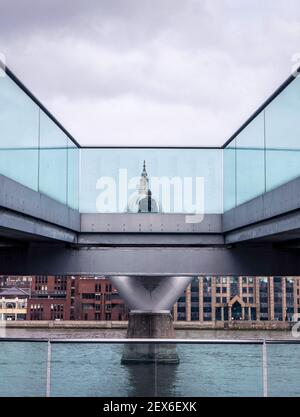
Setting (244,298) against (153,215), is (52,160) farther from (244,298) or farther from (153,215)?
(244,298)

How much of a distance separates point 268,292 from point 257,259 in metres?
122

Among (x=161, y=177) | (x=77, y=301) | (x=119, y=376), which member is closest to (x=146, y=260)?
(x=161, y=177)

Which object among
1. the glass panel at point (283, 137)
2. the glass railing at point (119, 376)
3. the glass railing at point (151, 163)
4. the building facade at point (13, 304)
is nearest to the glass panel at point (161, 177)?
the glass railing at point (151, 163)

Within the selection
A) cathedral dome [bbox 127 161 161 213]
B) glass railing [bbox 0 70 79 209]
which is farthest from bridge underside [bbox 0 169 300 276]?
glass railing [bbox 0 70 79 209]

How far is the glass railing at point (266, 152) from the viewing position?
1052 cm

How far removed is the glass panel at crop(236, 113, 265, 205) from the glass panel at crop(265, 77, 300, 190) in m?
0.51

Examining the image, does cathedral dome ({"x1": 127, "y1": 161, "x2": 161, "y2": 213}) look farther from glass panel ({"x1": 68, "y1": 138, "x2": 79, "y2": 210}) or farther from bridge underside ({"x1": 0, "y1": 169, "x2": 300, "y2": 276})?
glass panel ({"x1": 68, "y1": 138, "x2": 79, "y2": 210})

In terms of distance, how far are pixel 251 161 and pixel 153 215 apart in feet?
12.1

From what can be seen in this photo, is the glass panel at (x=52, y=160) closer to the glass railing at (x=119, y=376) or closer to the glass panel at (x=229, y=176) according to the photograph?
the glass panel at (x=229, y=176)

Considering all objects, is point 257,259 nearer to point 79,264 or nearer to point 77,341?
point 79,264

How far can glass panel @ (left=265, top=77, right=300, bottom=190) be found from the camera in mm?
10312

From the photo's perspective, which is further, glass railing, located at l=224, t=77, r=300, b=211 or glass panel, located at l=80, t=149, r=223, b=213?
glass panel, located at l=80, t=149, r=223, b=213

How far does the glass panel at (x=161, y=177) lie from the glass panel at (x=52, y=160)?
1388mm
